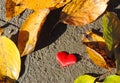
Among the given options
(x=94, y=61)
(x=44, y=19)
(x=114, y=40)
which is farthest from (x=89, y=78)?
(x=44, y=19)

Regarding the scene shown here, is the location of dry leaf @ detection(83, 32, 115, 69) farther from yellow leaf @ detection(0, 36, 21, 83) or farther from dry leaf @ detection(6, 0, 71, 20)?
yellow leaf @ detection(0, 36, 21, 83)

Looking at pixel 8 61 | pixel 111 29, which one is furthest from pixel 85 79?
pixel 8 61

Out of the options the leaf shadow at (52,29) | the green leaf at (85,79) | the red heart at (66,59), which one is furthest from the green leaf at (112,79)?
the leaf shadow at (52,29)

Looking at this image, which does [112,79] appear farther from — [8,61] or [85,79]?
[8,61]

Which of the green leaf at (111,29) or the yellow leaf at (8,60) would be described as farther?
the yellow leaf at (8,60)

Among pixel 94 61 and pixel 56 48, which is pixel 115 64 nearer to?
pixel 94 61

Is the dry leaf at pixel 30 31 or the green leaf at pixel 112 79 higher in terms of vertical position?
the dry leaf at pixel 30 31

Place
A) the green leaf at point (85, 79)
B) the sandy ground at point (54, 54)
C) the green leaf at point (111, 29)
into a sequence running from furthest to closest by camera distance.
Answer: the sandy ground at point (54, 54) → the green leaf at point (85, 79) → the green leaf at point (111, 29)

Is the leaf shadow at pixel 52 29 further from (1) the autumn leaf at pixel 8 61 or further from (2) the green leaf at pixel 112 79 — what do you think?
(2) the green leaf at pixel 112 79
